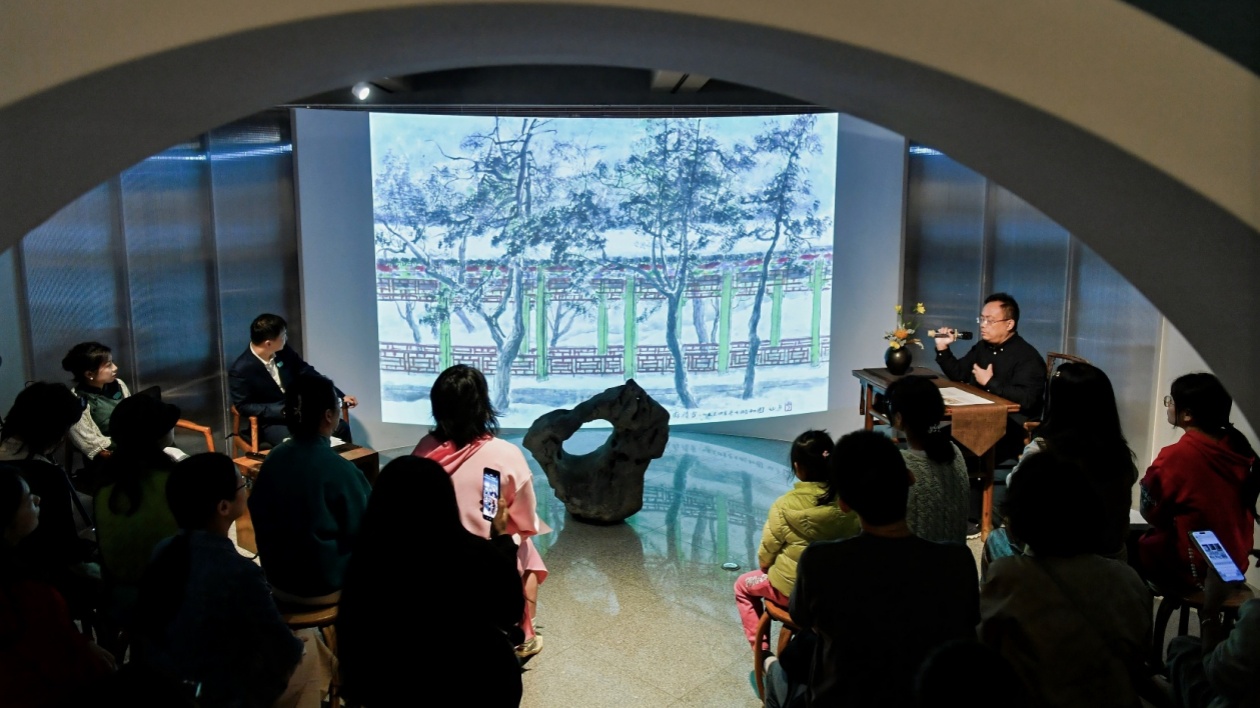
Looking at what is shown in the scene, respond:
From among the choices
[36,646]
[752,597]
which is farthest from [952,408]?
[36,646]

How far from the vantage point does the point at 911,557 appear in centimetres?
193

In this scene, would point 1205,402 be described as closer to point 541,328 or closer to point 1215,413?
point 1215,413

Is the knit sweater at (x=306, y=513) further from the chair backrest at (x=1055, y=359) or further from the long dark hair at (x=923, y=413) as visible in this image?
the chair backrest at (x=1055, y=359)

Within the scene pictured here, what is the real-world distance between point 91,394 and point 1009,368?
14.9 feet

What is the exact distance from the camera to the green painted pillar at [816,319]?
6730mm

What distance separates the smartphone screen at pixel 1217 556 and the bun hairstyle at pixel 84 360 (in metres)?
4.39

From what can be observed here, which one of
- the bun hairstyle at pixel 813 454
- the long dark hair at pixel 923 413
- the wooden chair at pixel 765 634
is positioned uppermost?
the long dark hair at pixel 923 413

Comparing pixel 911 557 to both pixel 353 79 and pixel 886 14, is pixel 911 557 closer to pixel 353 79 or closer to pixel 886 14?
pixel 886 14

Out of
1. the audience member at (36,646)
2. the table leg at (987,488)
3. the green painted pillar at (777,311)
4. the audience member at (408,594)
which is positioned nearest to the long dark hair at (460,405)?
the audience member at (408,594)

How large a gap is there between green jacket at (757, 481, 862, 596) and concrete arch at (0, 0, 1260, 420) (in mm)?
1362

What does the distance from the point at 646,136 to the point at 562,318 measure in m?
1.36

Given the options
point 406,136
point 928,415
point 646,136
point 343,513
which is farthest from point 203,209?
point 928,415

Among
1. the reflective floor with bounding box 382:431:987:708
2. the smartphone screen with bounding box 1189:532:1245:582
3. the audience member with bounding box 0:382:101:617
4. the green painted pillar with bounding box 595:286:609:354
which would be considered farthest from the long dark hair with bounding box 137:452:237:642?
the green painted pillar with bounding box 595:286:609:354

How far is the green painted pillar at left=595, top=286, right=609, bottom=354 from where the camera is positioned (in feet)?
21.9
